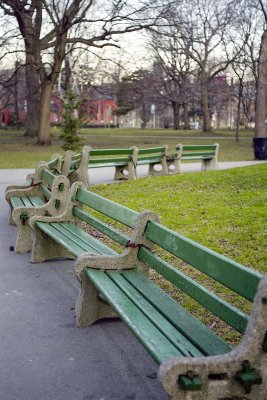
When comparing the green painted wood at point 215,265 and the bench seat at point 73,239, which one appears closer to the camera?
the green painted wood at point 215,265

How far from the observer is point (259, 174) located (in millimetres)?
13820

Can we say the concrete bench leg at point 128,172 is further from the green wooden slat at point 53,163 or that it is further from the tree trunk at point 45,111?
the tree trunk at point 45,111

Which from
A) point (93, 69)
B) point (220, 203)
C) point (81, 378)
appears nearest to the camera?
point (81, 378)

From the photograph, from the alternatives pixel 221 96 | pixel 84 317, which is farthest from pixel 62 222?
pixel 221 96

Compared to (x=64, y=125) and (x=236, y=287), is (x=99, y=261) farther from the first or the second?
(x=64, y=125)

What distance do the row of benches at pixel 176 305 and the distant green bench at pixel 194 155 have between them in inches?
427

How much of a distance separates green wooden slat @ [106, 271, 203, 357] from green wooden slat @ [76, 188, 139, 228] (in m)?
0.42

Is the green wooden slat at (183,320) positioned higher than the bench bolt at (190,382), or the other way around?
the bench bolt at (190,382)

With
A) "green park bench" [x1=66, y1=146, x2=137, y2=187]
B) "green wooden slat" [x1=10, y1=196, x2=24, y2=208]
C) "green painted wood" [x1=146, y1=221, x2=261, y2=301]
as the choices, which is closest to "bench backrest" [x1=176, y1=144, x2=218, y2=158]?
"green park bench" [x1=66, y1=146, x2=137, y2=187]

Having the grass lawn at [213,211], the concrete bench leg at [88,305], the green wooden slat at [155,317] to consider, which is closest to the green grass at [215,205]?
the grass lawn at [213,211]

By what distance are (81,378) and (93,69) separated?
55408mm

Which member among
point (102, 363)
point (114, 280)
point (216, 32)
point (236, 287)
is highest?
point (216, 32)

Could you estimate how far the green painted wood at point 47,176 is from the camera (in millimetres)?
8441

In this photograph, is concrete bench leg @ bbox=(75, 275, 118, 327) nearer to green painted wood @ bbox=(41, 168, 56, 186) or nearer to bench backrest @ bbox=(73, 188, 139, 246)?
bench backrest @ bbox=(73, 188, 139, 246)
